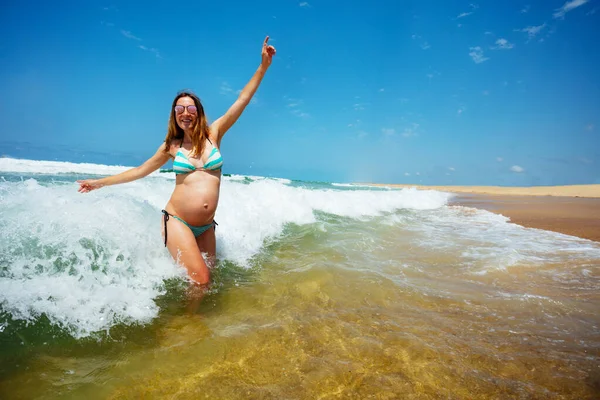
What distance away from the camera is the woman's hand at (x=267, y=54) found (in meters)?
3.91

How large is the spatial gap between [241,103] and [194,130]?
0.70 m

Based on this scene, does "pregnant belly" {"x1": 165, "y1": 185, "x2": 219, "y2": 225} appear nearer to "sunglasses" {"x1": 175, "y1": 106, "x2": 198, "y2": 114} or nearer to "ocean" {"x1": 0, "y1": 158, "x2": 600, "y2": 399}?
"ocean" {"x1": 0, "y1": 158, "x2": 600, "y2": 399}

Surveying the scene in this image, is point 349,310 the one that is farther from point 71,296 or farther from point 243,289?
point 71,296

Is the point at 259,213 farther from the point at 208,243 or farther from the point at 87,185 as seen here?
the point at 87,185

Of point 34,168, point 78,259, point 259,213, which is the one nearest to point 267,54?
point 78,259

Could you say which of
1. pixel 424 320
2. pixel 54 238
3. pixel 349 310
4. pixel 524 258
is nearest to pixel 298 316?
pixel 349 310

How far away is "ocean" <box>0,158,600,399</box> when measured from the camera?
1866mm

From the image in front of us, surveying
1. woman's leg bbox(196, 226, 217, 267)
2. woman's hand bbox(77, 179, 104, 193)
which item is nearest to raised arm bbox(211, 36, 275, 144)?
woman's leg bbox(196, 226, 217, 267)

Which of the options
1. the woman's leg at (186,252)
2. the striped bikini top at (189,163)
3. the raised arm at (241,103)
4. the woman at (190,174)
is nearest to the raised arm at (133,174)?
→ the woman at (190,174)

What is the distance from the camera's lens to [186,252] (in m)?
3.30

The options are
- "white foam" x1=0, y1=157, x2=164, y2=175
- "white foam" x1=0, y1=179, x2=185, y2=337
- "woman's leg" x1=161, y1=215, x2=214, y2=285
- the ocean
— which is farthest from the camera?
"white foam" x1=0, y1=157, x2=164, y2=175

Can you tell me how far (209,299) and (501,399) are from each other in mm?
2576

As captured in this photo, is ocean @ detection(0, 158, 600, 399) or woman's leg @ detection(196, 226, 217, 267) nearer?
ocean @ detection(0, 158, 600, 399)

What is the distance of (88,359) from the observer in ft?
6.72
